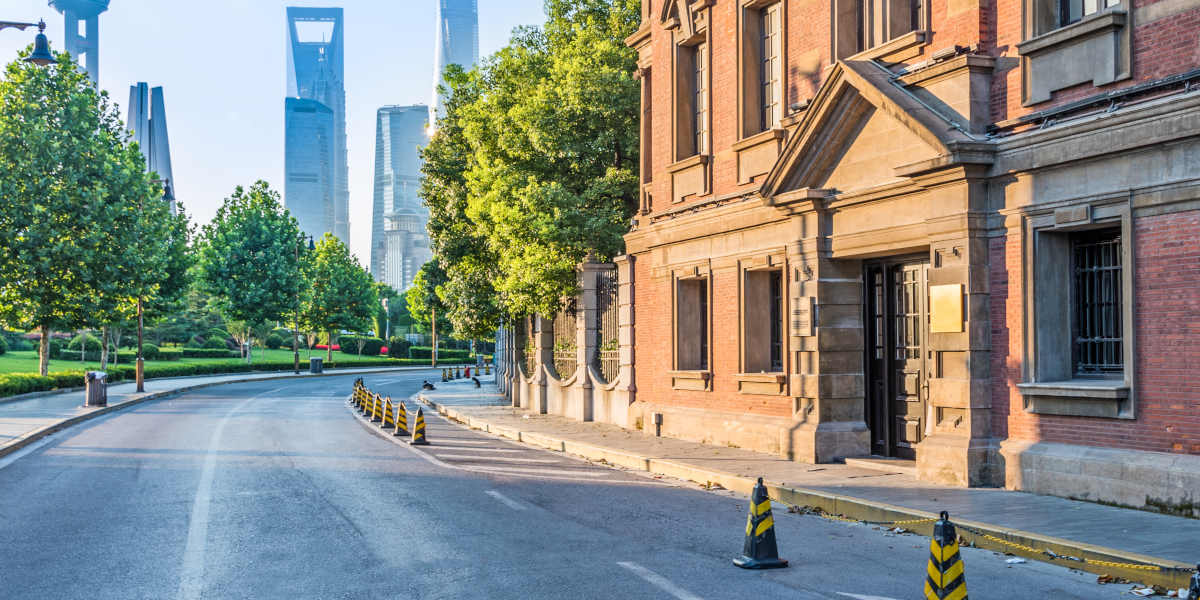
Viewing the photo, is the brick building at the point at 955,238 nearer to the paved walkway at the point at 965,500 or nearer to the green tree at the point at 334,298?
the paved walkway at the point at 965,500

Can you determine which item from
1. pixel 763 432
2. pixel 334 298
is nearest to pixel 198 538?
pixel 763 432

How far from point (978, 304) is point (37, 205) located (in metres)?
35.8

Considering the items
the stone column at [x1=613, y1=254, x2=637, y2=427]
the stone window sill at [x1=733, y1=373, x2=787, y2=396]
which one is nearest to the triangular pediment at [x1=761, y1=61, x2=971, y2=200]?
the stone window sill at [x1=733, y1=373, x2=787, y2=396]

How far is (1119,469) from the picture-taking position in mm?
10523

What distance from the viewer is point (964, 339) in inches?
490

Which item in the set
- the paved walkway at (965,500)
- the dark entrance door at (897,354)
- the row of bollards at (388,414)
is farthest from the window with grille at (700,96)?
the row of bollards at (388,414)

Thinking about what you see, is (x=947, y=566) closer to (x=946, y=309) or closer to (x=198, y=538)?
(x=198, y=538)

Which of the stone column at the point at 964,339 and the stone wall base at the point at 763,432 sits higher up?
the stone column at the point at 964,339

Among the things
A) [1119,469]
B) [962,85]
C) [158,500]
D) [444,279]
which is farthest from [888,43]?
[444,279]

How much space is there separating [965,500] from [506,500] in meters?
5.07

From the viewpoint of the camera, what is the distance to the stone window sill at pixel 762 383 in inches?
647

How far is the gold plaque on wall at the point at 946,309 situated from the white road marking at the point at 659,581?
627 centimetres

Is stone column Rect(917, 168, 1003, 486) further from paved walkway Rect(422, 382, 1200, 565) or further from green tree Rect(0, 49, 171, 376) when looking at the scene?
green tree Rect(0, 49, 171, 376)

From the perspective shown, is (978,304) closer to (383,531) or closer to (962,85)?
(962,85)
